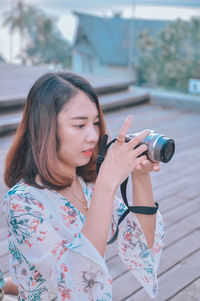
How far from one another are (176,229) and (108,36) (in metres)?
28.8

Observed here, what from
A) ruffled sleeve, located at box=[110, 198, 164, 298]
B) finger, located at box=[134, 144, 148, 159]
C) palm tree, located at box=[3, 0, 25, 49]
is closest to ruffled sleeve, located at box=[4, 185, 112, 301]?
finger, located at box=[134, 144, 148, 159]

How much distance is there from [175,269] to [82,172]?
101 cm

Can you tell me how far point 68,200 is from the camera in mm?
1448

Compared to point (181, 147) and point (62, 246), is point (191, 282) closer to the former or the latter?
point (62, 246)

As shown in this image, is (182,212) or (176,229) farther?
(182,212)

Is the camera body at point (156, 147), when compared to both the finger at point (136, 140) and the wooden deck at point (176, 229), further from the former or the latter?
the wooden deck at point (176, 229)

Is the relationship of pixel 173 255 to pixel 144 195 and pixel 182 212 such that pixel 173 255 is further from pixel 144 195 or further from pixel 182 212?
pixel 144 195

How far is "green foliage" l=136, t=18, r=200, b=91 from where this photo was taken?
76.7ft

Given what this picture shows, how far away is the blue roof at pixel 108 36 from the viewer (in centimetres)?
2908

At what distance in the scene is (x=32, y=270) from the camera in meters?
1.34

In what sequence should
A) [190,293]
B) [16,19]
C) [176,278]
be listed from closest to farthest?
[190,293] → [176,278] → [16,19]

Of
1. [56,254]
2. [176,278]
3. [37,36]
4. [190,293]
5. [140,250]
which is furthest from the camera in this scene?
[37,36]

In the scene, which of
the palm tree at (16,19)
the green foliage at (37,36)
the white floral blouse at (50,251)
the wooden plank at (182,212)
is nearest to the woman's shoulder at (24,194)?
the white floral blouse at (50,251)

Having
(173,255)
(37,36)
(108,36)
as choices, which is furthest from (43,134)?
(37,36)
